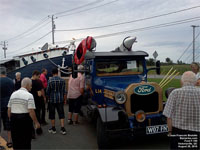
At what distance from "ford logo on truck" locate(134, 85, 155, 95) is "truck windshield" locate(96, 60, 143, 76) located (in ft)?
4.67

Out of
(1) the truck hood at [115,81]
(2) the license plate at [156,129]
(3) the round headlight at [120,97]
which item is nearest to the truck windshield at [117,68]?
(1) the truck hood at [115,81]

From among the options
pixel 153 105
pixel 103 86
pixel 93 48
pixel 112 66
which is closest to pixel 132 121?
pixel 153 105

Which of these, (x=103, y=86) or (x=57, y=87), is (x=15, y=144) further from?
(x=103, y=86)

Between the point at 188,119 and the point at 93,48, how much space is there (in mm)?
4951

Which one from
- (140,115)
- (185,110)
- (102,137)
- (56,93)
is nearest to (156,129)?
(140,115)

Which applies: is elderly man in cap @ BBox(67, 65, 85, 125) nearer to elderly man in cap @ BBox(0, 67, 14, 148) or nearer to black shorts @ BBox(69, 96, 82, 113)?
black shorts @ BBox(69, 96, 82, 113)

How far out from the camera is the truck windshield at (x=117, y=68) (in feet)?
18.8

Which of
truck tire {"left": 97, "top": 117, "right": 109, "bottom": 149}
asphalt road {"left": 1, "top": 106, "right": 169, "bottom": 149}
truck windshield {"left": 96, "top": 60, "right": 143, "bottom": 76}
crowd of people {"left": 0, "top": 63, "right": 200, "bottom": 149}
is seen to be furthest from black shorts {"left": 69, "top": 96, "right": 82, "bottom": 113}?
truck tire {"left": 97, "top": 117, "right": 109, "bottom": 149}

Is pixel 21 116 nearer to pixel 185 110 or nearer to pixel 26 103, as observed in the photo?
pixel 26 103

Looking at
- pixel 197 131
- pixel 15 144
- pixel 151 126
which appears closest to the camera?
pixel 197 131

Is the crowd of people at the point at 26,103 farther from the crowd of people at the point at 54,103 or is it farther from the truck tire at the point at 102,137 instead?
the truck tire at the point at 102,137

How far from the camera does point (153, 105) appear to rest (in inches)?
179

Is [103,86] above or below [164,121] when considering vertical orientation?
above

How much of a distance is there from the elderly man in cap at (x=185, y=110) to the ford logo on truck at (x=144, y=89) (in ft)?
5.12
